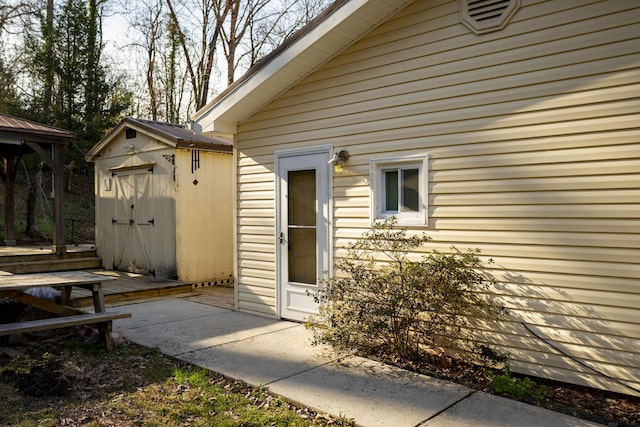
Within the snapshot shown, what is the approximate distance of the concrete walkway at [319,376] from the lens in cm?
311

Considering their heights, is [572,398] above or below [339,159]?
below

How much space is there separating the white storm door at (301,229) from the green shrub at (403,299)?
790mm

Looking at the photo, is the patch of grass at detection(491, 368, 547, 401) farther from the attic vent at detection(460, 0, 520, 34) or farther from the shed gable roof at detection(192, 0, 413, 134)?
the shed gable roof at detection(192, 0, 413, 134)

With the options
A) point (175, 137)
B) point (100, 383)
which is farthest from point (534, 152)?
point (175, 137)

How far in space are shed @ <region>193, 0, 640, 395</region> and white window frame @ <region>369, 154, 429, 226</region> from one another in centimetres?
1

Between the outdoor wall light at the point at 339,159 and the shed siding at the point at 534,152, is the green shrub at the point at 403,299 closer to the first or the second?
the shed siding at the point at 534,152

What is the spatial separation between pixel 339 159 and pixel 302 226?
3.37 feet

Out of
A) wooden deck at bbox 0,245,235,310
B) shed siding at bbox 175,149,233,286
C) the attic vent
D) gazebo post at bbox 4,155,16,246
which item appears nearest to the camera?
the attic vent

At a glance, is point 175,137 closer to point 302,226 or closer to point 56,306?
point 302,226

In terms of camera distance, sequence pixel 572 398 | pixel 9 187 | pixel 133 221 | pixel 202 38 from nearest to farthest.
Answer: pixel 572 398
pixel 133 221
pixel 9 187
pixel 202 38

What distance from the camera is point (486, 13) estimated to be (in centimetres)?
402

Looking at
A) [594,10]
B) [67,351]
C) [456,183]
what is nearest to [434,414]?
[456,183]

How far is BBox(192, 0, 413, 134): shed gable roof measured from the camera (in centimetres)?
457

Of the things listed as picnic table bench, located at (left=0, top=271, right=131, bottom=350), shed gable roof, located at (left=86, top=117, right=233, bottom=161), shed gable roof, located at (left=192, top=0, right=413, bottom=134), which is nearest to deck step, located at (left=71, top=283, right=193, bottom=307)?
picnic table bench, located at (left=0, top=271, right=131, bottom=350)
